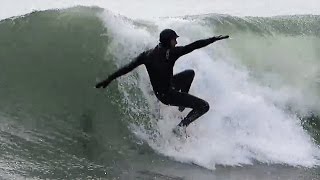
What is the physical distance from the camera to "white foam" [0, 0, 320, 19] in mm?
18652

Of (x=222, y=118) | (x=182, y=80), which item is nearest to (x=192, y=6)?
(x=222, y=118)

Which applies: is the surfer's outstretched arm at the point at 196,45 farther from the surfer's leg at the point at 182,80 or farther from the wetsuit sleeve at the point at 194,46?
the surfer's leg at the point at 182,80

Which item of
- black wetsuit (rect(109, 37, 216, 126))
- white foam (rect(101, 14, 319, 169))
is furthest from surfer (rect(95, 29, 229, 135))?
white foam (rect(101, 14, 319, 169))

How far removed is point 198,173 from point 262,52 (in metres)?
5.60

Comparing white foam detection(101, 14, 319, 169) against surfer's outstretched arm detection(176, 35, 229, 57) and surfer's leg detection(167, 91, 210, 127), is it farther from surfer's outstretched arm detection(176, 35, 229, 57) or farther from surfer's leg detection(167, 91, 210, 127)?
surfer's outstretched arm detection(176, 35, 229, 57)

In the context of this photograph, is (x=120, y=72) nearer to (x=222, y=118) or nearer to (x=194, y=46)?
(x=194, y=46)

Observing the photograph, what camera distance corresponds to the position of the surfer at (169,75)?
736 cm

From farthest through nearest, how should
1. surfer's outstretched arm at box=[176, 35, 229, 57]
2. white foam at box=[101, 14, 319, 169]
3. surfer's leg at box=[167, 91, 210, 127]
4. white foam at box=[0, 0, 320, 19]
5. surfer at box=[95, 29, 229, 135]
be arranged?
white foam at box=[0, 0, 320, 19] < white foam at box=[101, 14, 319, 169] < surfer's leg at box=[167, 91, 210, 127] < surfer at box=[95, 29, 229, 135] < surfer's outstretched arm at box=[176, 35, 229, 57]

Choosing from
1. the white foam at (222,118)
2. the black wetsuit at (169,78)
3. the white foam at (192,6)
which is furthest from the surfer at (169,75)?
the white foam at (192,6)

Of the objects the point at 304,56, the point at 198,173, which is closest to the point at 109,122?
the point at 198,173

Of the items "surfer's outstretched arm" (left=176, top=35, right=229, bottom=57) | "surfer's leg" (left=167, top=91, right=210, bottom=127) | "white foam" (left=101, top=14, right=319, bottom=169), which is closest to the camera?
"surfer's outstretched arm" (left=176, top=35, right=229, bottom=57)

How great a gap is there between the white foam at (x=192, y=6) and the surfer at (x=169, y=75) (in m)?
10.2

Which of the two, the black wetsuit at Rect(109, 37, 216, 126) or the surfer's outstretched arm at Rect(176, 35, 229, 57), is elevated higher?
the surfer's outstretched arm at Rect(176, 35, 229, 57)

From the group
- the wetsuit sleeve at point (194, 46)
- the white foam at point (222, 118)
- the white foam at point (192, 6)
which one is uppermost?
the white foam at point (192, 6)
